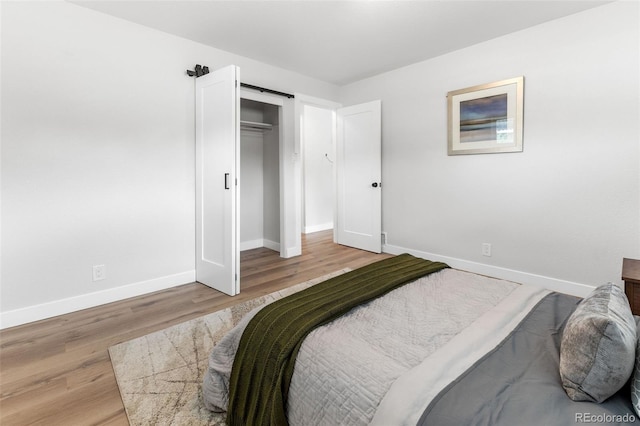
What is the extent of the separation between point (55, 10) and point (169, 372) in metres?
3.00

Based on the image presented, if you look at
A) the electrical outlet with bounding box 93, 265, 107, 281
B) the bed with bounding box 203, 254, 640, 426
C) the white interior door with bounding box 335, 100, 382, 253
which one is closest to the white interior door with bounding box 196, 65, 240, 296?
the electrical outlet with bounding box 93, 265, 107, 281

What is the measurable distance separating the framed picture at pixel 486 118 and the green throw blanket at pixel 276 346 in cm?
258

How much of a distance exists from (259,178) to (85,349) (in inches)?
133

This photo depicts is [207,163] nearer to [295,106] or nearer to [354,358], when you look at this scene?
[295,106]

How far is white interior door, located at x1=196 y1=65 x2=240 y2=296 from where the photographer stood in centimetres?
296

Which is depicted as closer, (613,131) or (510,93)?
(613,131)

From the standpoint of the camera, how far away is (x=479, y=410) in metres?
0.81

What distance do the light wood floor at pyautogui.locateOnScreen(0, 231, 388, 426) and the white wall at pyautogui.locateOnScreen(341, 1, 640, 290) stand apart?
1.84 m

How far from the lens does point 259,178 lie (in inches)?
201

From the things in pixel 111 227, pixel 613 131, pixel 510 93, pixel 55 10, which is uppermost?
pixel 55 10

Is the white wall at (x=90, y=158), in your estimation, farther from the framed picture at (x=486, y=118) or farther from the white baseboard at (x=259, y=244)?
the framed picture at (x=486, y=118)

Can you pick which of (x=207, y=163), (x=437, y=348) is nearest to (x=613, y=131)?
(x=437, y=348)

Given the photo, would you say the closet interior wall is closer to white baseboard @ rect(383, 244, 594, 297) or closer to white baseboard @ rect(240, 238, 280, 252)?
white baseboard @ rect(240, 238, 280, 252)

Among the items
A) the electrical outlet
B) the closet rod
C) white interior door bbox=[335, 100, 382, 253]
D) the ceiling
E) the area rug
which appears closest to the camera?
the area rug
